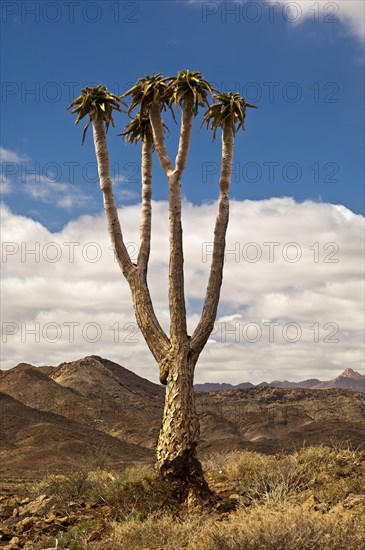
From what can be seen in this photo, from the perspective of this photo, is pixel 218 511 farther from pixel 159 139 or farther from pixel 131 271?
pixel 159 139

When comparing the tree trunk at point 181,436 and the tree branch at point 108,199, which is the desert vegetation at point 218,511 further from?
the tree branch at point 108,199

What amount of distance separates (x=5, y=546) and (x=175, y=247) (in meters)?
7.03

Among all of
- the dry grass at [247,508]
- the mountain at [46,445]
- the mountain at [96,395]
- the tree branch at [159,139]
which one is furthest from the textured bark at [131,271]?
the mountain at [96,395]

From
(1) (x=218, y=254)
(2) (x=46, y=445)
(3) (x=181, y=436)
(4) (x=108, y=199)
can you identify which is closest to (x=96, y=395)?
(2) (x=46, y=445)

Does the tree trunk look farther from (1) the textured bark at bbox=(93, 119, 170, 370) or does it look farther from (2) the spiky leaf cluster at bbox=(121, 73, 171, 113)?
(2) the spiky leaf cluster at bbox=(121, 73, 171, 113)

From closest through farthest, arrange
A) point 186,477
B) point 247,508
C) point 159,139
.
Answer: point 247,508 → point 186,477 → point 159,139

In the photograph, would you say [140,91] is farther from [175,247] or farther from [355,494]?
[355,494]

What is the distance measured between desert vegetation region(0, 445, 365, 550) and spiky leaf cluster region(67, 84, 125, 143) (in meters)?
8.49

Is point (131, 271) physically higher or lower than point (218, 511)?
higher

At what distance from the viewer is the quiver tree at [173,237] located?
1360cm

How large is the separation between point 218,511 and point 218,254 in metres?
5.71

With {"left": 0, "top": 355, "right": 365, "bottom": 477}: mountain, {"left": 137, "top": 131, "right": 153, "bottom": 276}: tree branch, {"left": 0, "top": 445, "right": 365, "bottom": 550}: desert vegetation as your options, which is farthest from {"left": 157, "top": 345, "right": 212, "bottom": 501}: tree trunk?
{"left": 0, "top": 355, "right": 365, "bottom": 477}: mountain

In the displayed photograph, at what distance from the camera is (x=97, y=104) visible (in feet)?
52.3

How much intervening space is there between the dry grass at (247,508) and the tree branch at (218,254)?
126 inches
